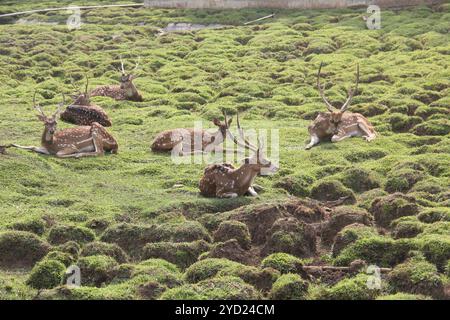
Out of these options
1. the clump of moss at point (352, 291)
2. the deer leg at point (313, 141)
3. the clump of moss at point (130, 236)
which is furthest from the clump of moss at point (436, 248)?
the deer leg at point (313, 141)

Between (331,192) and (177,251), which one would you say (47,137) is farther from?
(177,251)

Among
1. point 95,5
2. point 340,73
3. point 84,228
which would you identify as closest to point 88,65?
point 340,73

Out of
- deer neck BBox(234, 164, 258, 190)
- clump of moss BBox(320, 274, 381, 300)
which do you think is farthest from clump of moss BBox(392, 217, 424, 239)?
deer neck BBox(234, 164, 258, 190)

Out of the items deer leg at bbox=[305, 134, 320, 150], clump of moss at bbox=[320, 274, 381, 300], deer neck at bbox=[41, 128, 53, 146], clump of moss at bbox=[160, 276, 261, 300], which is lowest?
clump of moss at bbox=[320, 274, 381, 300]

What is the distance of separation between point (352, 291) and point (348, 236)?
1.75m

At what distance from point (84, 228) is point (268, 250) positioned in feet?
8.75

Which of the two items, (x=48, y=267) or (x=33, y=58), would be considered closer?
(x=48, y=267)

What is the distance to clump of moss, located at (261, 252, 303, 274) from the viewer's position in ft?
40.3

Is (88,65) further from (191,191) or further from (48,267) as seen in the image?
(48,267)

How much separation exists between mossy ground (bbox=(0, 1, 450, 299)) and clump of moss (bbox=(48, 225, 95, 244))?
23 mm

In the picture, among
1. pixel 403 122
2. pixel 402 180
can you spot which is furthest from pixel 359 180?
pixel 403 122

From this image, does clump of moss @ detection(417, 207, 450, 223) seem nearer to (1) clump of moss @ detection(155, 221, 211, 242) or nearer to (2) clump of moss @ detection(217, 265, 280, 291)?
(2) clump of moss @ detection(217, 265, 280, 291)

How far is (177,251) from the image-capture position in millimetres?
13055

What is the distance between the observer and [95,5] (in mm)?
43312
